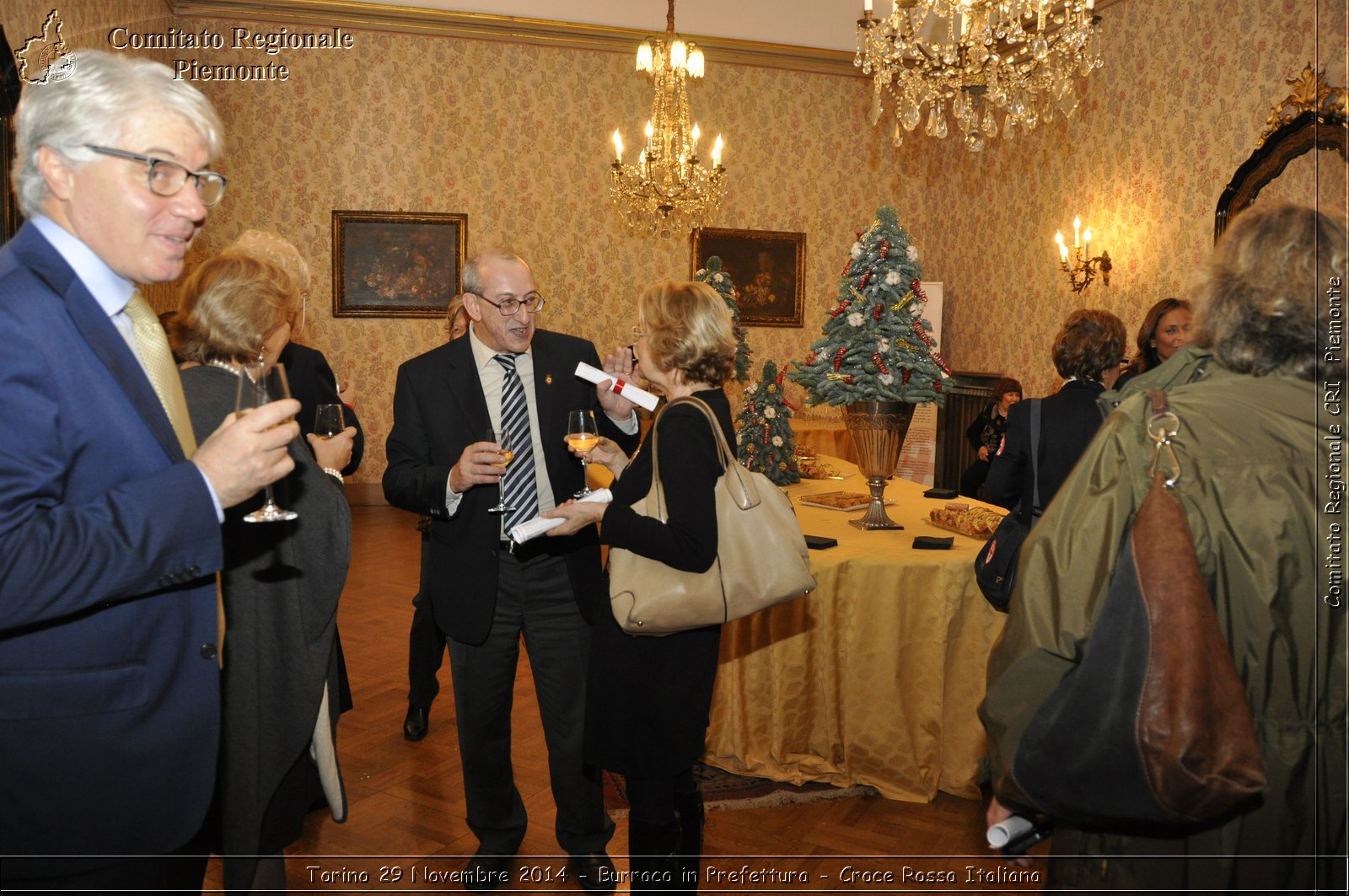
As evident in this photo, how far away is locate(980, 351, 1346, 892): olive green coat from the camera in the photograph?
1488 millimetres

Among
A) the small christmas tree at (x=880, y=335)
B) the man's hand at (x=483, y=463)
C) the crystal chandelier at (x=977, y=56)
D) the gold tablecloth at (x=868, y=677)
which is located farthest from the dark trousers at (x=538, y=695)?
the crystal chandelier at (x=977, y=56)

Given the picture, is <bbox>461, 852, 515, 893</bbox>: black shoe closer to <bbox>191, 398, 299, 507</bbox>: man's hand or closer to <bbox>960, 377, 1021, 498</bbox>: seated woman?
<bbox>191, 398, 299, 507</bbox>: man's hand

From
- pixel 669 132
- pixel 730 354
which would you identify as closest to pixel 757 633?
pixel 730 354

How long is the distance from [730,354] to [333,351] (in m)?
8.05

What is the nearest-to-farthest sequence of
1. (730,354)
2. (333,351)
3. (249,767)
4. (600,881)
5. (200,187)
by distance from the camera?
(200,187), (249,767), (730,354), (600,881), (333,351)

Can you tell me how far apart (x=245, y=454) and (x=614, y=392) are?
4.81 ft

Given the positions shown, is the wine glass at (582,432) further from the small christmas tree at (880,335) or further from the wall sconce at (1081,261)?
the wall sconce at (1081,261)

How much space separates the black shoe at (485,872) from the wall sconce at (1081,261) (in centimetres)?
700

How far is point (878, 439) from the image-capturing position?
3963mm

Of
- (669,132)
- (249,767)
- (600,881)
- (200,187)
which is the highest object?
(669,132)

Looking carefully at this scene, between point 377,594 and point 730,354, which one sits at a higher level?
point 730,354

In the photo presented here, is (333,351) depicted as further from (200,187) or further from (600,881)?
(200,187)

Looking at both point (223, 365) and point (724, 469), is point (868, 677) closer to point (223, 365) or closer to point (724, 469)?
point (724, 469)

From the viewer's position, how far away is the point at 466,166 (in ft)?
31.9
